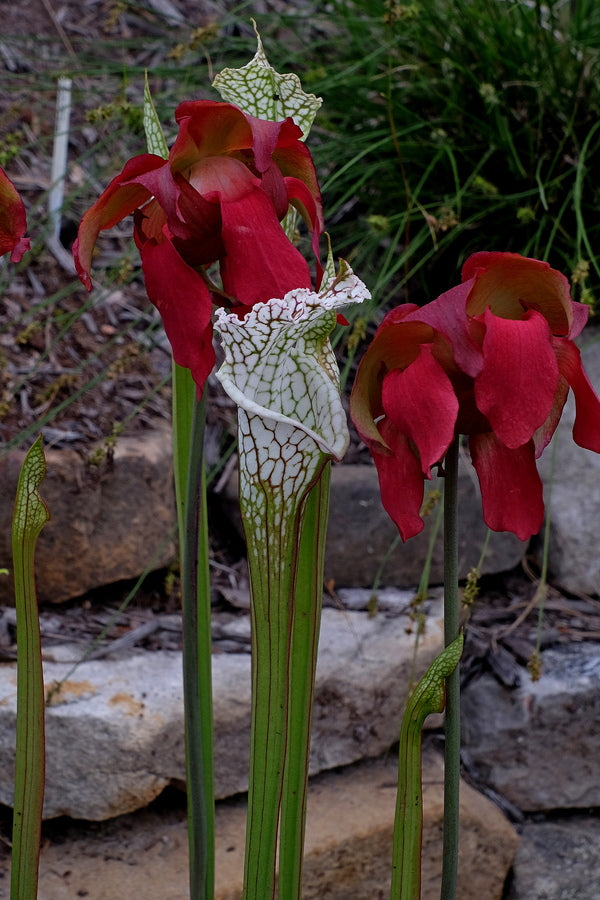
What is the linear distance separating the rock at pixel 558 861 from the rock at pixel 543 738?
0.12 feet

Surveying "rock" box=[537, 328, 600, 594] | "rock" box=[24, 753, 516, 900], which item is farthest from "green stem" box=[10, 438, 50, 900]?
"rock" box=[537, 328, 600, 594]

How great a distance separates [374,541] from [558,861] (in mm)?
593

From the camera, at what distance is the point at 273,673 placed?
50 centimetres

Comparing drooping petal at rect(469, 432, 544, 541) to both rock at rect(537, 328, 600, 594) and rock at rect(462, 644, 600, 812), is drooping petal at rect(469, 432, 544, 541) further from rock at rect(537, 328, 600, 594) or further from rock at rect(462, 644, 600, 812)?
rock at rect(537, 328, 600, 594)

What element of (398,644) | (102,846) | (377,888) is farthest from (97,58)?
(377,888)

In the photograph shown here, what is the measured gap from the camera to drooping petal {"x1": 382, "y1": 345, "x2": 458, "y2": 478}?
0.47 m

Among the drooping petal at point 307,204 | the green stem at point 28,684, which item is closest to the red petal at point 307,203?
the drooping petal at point 307,204

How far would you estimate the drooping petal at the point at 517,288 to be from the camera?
1.65 feet

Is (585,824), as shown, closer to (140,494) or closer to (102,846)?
(102,846)

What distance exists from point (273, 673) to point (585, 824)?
1.15 meters

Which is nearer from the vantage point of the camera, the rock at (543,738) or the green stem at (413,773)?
the green stem at (413,773)

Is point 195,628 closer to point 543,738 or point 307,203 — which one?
point 307,203

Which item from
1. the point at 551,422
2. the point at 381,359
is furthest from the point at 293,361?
the point at 551,422

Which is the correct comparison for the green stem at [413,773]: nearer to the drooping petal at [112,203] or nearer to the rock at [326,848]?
the drooping petal at [112,203]
